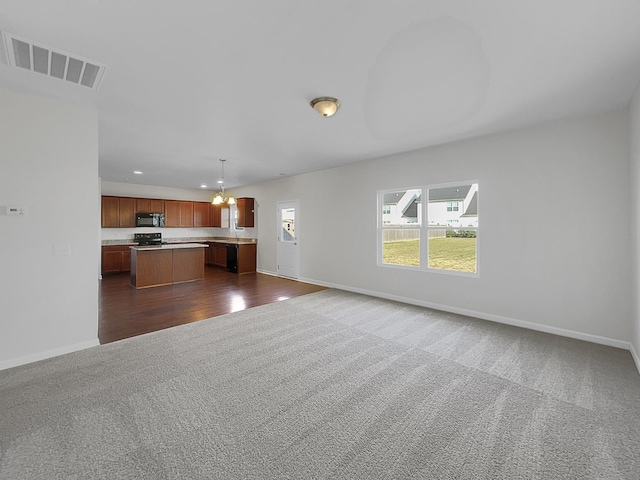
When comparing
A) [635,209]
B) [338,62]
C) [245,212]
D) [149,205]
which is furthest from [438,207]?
[149,205]

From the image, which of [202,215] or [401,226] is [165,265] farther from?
[401,226]

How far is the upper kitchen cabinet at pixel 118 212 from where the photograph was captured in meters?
7.66

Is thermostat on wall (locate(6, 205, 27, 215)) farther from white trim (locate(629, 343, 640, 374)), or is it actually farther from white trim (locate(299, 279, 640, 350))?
white trim (locate(629, 343, 640, 374))

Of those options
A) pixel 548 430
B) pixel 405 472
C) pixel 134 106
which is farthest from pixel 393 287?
pixel 134 106

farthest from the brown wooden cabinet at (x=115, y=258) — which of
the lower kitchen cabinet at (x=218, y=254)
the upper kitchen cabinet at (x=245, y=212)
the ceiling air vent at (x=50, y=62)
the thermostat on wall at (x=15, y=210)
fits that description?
the ceiling air vent at (x=50, y=62)

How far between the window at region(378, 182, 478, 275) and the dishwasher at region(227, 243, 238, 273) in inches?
182

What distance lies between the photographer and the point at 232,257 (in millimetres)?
8406

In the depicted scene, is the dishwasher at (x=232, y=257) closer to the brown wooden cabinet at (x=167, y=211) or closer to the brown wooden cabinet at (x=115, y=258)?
the brown wooden cabinet at (x=167, y=211)

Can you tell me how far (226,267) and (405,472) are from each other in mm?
8220

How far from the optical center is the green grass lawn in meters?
4.38

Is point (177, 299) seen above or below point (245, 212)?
below

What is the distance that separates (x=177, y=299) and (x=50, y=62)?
394 centimetres

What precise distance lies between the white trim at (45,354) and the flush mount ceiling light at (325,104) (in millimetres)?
3626

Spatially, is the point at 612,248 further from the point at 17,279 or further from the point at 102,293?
the point at 102,293
